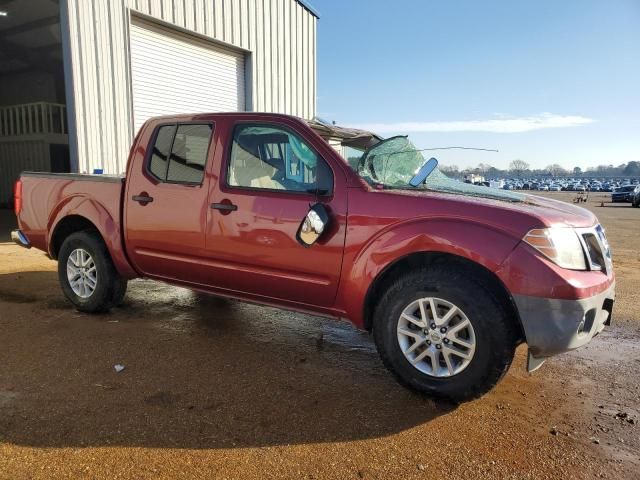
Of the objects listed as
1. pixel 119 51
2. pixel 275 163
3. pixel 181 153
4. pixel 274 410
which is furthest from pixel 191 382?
pixel 119 51

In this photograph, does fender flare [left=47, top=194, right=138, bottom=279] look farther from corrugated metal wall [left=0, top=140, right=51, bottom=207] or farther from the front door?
corrugated metal wall [left=0, top=140, right=51, bottom=207]

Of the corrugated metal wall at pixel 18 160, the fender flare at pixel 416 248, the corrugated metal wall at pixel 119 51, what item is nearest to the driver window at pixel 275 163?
the fender flare at pixel 416 248

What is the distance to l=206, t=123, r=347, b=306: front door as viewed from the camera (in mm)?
3418

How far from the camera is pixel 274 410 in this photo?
297 centimetres

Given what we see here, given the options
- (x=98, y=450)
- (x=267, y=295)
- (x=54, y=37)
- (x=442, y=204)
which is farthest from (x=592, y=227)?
(x=54, y=37)

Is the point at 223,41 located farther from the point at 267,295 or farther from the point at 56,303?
Result: the point at 267,295

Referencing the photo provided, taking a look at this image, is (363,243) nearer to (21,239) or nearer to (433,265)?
(433,265)

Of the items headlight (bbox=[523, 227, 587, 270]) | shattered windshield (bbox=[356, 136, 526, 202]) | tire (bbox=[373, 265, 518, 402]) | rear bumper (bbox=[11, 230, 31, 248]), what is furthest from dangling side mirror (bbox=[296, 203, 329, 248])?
rear bumper (bbox=[11, 230, 31, 248])

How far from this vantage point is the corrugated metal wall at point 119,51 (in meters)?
9.48

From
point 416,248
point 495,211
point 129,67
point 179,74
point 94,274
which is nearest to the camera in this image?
point 495,211

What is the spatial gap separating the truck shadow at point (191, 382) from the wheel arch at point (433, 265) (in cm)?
59

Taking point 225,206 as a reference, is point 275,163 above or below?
above

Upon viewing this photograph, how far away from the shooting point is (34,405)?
297 centimetres

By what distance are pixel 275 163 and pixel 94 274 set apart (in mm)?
2326
